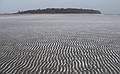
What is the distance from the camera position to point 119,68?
20.1ft

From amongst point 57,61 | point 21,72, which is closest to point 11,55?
point 57,61

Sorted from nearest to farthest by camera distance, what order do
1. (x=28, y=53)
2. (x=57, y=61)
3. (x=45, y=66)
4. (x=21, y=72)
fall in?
(x=21, y=72) < (x=45, y=66) < (x=57, y=61) < (x=28, y=53)

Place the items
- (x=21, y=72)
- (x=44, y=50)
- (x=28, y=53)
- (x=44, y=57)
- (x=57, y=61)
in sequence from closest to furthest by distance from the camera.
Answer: (x=21, y=72), (x=57, y=61), (x=44, y=57), (x=28, y=53), (x=44, y=50)

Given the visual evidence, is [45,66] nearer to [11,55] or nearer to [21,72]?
[21,72]

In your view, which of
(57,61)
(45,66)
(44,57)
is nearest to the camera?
(45,66)

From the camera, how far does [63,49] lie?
8.75 metres

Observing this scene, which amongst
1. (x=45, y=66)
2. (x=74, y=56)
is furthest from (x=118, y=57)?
(x=45, y=66)

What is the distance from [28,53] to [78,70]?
2589mm

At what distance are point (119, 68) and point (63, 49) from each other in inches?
115

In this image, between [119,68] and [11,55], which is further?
[11,55]

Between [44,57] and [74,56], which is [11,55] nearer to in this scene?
[44,57]

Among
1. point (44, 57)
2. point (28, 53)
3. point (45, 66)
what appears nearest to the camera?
point (45, 66)

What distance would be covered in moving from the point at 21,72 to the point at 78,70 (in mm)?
1238

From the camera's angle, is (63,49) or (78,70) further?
(63,49)
